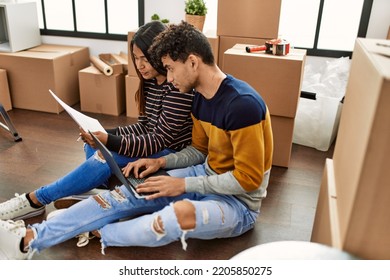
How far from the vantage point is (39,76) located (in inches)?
112

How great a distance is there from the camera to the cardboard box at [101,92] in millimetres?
2863

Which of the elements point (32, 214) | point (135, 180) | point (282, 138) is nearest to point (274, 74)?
point (282, 138)

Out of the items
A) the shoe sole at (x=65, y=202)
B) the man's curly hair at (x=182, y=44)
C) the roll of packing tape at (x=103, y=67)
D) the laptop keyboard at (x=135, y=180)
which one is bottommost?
the shoe sole at (x=65, y=202)

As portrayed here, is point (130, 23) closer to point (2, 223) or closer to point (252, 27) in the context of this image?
point (252, 27)

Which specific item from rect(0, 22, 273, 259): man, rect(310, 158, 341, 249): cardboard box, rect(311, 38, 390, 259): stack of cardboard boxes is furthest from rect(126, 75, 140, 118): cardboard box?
rect(311, 38, 390, 259): stack of cardboard boxes

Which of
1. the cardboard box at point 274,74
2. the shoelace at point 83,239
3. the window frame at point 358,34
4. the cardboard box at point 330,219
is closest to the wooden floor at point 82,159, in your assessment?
the shoelace at point 83,239

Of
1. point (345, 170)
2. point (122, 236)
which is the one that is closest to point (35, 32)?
point (122, 236)

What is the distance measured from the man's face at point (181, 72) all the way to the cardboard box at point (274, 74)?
82 centimetres

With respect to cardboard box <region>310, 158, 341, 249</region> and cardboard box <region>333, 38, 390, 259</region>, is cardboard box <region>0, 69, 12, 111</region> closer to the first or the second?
cardboard box <region>310, 158, 341, 249</region>

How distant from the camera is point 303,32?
291cm

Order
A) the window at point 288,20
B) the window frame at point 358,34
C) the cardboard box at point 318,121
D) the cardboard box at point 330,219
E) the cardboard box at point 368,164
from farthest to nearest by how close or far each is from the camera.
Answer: the window at point 288,20 < the window frame at point 358,34 < the cardboard box at point 318,121 < the cardboard box at point 330,219 < the cardboard box at point 368,164

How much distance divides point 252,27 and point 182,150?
Result: 46.1 inches

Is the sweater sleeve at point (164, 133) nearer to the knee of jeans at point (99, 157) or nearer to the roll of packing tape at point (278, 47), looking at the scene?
the knee of jeans at point (99, 157)

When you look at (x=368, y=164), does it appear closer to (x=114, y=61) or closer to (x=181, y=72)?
(x=181, y=72)
